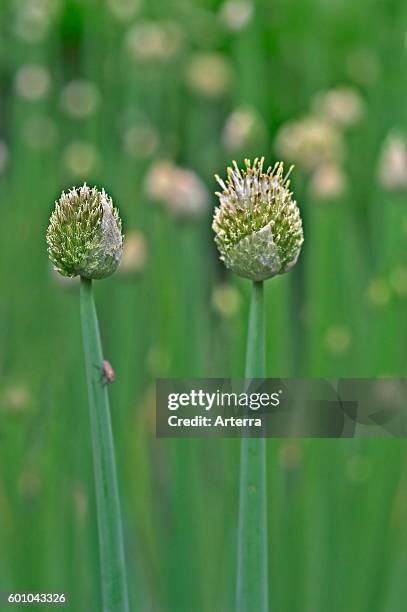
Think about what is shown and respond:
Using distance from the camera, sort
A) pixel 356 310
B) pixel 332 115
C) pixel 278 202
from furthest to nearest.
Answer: pixel 332 115 < pixel 356 310 < pixel 278 202

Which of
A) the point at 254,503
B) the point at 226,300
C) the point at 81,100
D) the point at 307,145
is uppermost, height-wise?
the point at 81,100

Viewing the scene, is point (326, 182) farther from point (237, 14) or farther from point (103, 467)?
point (103, 467)

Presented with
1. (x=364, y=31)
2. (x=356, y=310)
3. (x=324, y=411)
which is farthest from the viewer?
(x=364, y=31)

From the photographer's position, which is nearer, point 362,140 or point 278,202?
point 278,202

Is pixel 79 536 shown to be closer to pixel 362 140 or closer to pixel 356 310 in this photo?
pixel 356 310

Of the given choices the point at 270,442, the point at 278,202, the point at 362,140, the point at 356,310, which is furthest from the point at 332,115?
the point at 278,202

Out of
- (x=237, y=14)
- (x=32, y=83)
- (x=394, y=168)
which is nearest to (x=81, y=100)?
(x=32, y=83)

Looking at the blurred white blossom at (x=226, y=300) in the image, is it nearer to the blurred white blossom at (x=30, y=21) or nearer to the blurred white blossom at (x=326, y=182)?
the blurred white blossom at (x=326, y=182)

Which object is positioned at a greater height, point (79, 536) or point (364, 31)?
point (364, 31)
